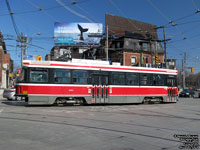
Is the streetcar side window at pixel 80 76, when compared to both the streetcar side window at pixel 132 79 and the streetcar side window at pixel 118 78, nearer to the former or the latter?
the streetcar side window at pixel 118 78

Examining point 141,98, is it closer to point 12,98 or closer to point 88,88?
point 88,88

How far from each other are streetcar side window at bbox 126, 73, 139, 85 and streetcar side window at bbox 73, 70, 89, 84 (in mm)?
3574

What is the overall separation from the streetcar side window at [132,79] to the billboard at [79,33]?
2845cm

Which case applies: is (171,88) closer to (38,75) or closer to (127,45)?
(38,75)

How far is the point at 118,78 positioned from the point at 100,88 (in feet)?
5.84

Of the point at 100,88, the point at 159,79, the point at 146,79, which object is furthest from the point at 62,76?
the point at 159,79

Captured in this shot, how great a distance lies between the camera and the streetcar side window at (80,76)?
565 inches

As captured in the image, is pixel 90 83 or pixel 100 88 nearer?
pixel 90 83

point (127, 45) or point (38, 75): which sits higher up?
point (127, 45)

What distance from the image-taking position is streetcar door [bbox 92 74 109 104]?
48.6ft

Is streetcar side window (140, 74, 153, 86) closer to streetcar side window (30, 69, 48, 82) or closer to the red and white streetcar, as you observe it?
the red and white streetcar

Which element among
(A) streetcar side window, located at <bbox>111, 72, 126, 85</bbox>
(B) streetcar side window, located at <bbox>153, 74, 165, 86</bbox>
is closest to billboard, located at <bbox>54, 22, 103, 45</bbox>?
(B) streetcar side window, located at <bbox>153, 74, 165, 86</bbox>

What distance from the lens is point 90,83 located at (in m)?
14.7

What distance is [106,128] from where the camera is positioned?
25.0 feet
